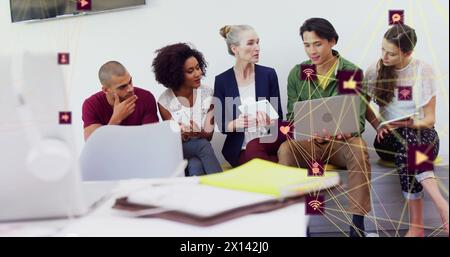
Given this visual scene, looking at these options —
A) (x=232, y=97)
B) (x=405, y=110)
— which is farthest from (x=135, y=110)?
(x=405, y=110)

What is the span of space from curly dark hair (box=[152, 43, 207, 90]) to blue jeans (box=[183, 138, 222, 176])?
0.53ft

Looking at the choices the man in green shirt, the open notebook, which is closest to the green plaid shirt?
the man in green shirt

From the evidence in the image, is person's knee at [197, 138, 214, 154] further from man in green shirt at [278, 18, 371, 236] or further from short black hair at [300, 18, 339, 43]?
short black hair at [300, 18, 339, 43]

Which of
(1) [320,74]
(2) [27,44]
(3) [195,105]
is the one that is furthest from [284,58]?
(2) [27,44]

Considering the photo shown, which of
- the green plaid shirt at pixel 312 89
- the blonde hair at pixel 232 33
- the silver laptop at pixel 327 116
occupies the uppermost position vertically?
the blonde hair at pixel 232 33

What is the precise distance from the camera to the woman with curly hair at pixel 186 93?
4.42 ft

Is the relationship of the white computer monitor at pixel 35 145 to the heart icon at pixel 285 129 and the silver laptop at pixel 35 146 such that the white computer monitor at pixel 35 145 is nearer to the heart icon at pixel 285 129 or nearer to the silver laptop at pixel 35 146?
the silver laptop at pixel 35 146

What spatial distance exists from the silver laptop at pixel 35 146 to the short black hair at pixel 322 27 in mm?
688

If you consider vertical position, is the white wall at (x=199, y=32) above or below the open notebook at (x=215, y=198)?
above

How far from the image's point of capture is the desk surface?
2.60 feet

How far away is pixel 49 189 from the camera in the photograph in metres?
0.80

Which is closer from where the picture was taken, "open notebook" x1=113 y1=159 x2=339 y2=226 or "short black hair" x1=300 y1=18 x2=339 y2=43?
"open notebook" x1=113 y1=159 x2=339 y2=226

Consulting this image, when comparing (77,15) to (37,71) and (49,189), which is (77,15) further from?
(49,189)

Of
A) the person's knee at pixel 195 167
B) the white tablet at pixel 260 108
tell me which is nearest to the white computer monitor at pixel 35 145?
the person's knee at pixel 195 167
